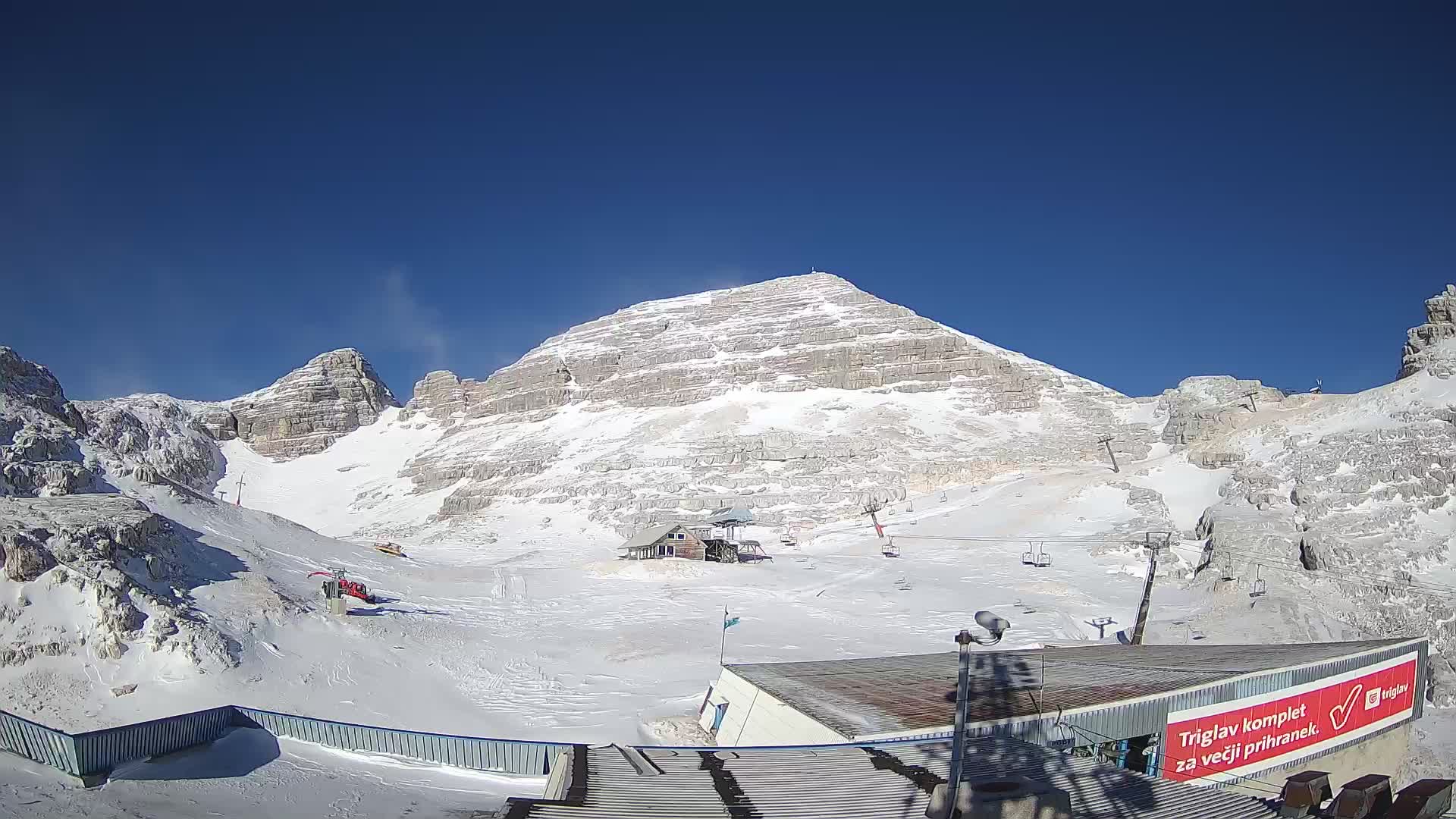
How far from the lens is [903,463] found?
70062mm

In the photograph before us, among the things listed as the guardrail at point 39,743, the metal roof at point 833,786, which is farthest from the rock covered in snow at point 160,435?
the metal roof at point 833,786

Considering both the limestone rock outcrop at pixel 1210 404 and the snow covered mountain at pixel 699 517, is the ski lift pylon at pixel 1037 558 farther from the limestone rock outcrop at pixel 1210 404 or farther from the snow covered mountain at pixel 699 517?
the limestone rock outcrop at pixel 1210 404

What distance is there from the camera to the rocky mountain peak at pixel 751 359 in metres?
97.5

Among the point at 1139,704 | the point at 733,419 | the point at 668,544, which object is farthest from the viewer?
the point at 733,419

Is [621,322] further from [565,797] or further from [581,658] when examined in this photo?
[565,797]

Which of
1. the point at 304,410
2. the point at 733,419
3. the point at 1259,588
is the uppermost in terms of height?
the point at 304,410

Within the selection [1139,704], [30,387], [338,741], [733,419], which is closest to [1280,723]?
[1139,704]

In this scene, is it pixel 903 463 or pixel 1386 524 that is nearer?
pixel 1386 524

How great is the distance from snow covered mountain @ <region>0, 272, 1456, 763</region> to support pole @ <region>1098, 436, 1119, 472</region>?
3.03 feet

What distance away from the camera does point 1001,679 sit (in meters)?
14.3

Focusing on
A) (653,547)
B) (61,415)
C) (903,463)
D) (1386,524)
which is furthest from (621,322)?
(1386,524)

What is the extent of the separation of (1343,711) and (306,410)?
430 ft

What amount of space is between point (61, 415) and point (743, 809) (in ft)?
116

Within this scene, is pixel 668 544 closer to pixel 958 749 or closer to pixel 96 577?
pixel 96 577
